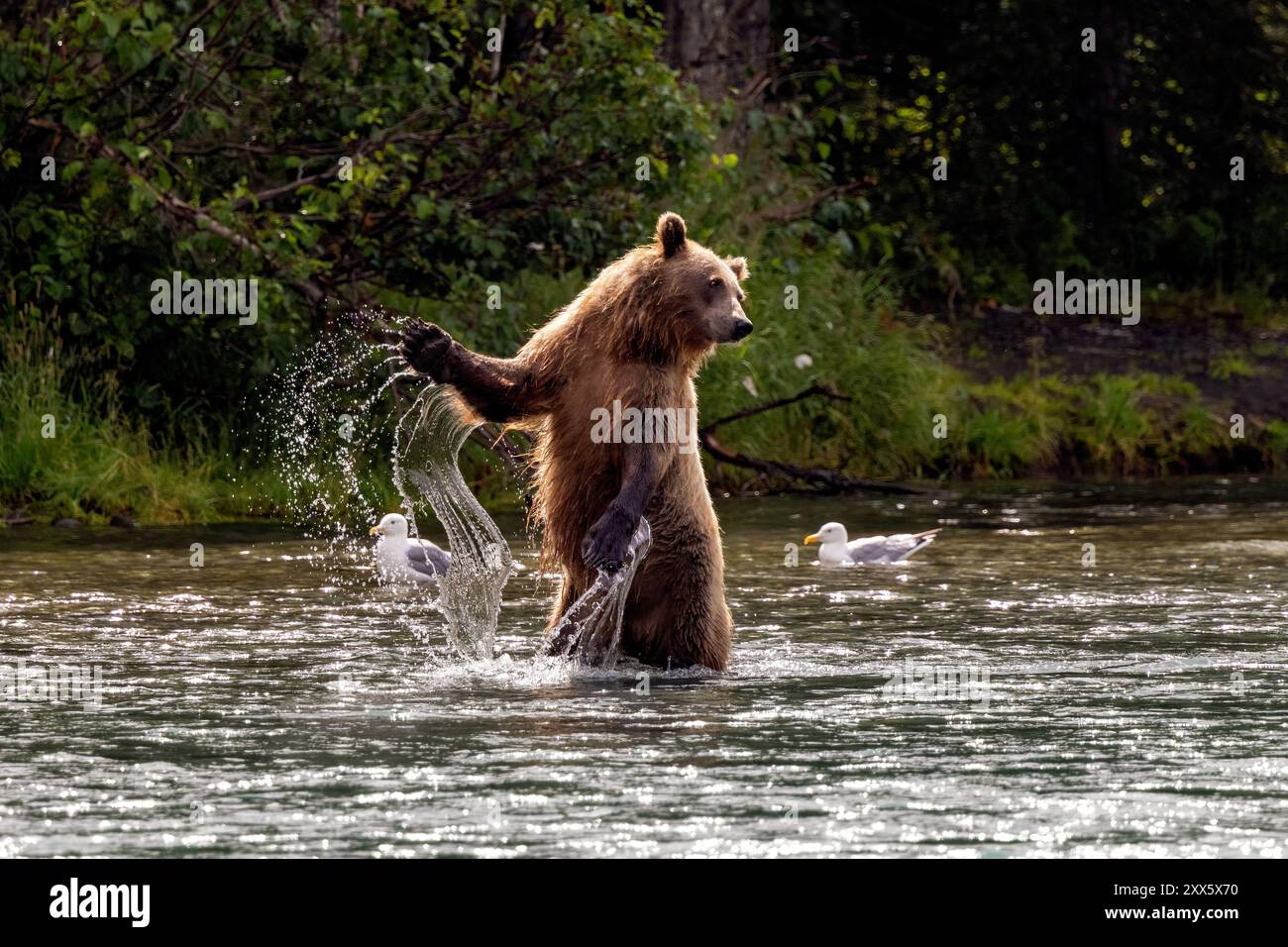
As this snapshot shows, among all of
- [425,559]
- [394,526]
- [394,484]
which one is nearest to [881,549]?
[425,559]

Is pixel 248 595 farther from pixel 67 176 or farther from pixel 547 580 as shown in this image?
pixel 67 176

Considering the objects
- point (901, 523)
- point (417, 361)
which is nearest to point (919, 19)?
point (901, 523)

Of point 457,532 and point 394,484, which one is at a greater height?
point 394,484

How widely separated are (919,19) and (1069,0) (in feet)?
4.67

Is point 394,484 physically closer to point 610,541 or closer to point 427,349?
point 427,349

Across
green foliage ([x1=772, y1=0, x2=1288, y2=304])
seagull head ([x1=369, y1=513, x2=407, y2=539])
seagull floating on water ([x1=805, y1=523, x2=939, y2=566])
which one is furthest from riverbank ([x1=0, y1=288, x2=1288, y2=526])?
seagull floating on water ([x1=805, y1=523, x2=939, y2=566])

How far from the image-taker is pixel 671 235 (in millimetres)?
7957

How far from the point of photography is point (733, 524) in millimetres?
13734

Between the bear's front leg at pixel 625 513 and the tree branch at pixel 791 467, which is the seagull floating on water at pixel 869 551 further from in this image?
the bear's front leg at pixel 625 513

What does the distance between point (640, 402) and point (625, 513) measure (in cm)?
45

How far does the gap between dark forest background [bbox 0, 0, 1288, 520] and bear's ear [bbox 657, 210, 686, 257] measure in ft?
16.8

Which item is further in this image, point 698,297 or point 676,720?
point 698,297

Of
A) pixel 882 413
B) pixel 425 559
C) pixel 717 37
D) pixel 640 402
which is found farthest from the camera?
pixel 717 37

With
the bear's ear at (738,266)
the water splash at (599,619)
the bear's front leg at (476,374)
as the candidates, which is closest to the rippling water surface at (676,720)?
the water splash at (599,619)
